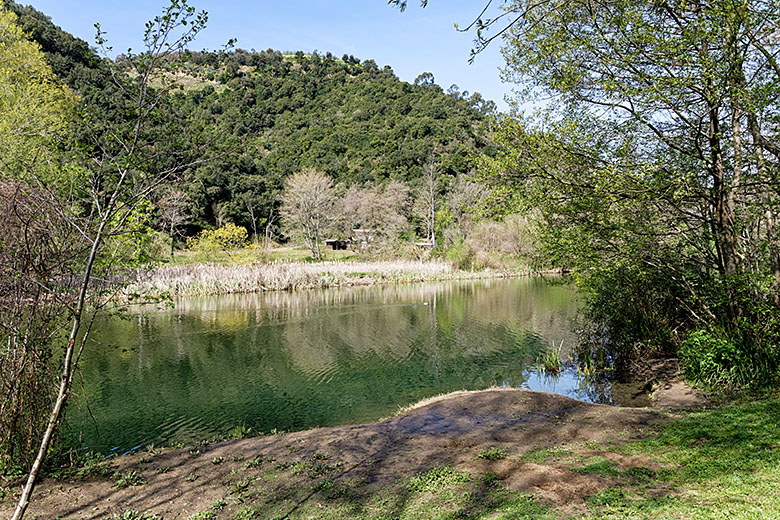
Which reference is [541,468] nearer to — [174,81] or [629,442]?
[629,442]

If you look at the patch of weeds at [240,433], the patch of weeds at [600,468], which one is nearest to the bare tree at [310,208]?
the patch of weeds at [240,433]

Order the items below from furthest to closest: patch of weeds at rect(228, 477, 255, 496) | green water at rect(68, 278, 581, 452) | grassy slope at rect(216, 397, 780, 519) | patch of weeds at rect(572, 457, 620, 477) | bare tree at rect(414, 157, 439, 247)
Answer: bare tree at rect(414, 157, 439, 247) < green water at rect(68, 278, 581, 452) < patch of weeds at rect(228, 477, 255, 496) < patch of weeds at rect(572, 457, 620, 477) < grassy slope at rect(216, 397, 780, 519)

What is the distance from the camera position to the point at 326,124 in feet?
229

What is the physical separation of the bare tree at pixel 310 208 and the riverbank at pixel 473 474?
34500 mm

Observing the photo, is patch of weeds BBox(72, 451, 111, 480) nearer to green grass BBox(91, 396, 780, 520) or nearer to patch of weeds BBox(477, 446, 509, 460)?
green grass BBox(91, 396, 780, 520)

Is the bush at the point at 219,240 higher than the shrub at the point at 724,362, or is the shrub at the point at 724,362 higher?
the bush at the point at 219,240

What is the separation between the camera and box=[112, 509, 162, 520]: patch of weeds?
394cm

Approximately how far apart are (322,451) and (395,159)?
175 feet

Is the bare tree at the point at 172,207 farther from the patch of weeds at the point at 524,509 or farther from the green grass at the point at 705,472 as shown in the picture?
the green grass at the point at 705,472

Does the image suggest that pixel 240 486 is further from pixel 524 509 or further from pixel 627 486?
pixel 627 486

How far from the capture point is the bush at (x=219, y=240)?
30.7 metres

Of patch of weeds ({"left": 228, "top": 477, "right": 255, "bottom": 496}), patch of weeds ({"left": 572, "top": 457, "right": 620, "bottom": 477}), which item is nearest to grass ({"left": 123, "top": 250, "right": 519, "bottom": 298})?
patch of weeds ({"left": 228, "top": 477, "right": 255, "bottom": 496})

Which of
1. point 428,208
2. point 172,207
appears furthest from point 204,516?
→ point 428,208

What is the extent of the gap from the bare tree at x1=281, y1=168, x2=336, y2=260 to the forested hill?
17.2 feet
